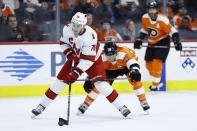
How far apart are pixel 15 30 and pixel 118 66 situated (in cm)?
196

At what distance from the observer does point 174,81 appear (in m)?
5.82

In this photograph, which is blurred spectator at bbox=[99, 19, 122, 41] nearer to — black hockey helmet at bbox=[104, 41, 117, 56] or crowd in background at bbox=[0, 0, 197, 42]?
crowd in background at bbox=[0, 0, 197, 42]

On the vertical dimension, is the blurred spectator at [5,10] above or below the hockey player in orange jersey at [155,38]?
above

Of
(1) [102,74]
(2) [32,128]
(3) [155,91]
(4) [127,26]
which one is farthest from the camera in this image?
(4) [127,26]

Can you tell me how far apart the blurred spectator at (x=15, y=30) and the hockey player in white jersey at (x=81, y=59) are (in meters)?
1.75

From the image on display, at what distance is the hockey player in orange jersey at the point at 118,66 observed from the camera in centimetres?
385

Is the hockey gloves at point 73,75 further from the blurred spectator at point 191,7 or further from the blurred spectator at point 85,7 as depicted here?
the blurred spectator at point 191,7

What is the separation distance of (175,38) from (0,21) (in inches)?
91.9

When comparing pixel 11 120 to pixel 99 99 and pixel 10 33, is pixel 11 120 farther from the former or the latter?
pixel 10 33

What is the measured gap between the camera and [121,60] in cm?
396

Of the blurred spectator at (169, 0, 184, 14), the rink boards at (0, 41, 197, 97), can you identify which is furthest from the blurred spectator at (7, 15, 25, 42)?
the blurred spectator at (169, 0, 184, 14)

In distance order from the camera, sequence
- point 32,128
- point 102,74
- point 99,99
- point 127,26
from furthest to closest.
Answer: point 127,26 → point 99,99 → point 102,74 → point 32,128

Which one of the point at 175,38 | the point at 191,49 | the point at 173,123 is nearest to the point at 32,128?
the point at 173,123

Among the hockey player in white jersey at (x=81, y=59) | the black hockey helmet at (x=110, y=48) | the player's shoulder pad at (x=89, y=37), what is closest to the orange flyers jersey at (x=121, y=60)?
the black hockey helmet at (x=110, y=48)
